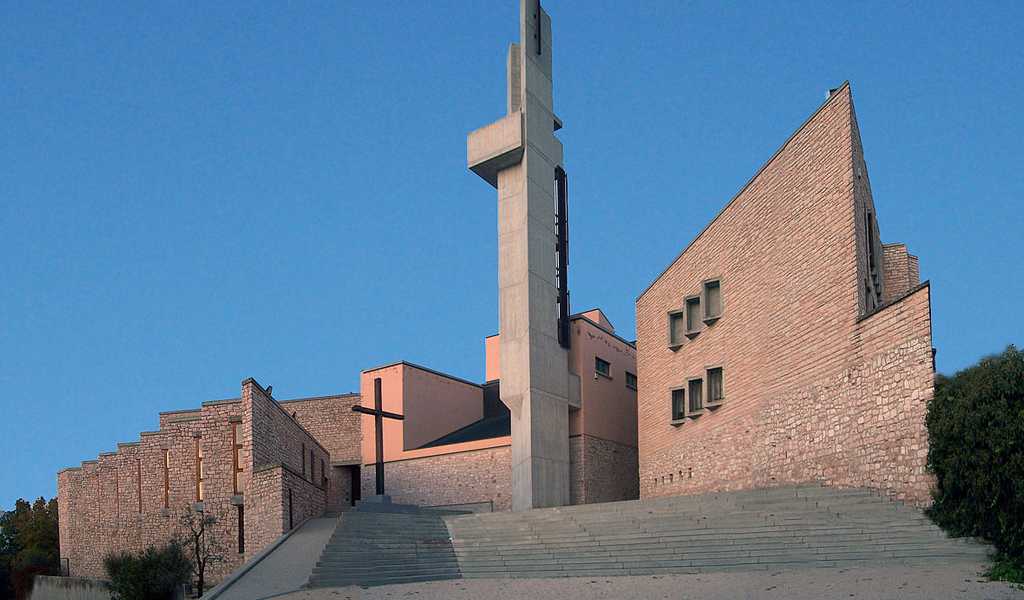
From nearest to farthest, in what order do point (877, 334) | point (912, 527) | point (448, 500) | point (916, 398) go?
1. point (912, 527)
2. point (916, 398)
3. point (877, 334)
4. point (448, 500)

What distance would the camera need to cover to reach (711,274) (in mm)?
24016

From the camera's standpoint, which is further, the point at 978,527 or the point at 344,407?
the point at 344,407

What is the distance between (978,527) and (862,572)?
6.15 ft

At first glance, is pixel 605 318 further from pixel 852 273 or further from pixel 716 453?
pixel 852 273

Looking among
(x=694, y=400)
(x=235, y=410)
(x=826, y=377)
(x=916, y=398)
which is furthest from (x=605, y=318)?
(x=916, y=398)

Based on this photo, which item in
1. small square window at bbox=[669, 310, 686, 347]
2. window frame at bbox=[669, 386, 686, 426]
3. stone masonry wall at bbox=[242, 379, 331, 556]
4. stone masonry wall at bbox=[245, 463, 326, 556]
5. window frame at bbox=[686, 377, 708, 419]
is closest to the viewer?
stone masonry wall at bbox=[245, 463, 326, 556]

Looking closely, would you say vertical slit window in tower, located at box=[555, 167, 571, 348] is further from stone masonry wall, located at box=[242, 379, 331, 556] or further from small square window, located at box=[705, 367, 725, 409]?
stone masonry wall, located at box=[242, 379, 331, 556]

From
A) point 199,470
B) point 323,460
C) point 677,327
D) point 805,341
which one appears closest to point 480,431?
point 323,460

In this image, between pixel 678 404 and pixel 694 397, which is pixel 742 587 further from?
pixel 678 404

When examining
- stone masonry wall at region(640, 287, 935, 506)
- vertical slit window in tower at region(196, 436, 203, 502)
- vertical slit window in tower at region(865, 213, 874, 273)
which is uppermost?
vertical slit window in tower at region(865, 213, 874, 273)

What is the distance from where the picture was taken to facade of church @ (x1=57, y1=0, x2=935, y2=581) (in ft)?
56.9

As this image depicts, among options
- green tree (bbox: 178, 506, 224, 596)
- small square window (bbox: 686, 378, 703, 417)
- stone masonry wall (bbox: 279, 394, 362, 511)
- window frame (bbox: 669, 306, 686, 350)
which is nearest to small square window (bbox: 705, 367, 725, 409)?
small square window (bbox: 686, 378, 703, 417)

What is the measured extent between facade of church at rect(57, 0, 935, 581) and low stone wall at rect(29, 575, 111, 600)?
1279mm

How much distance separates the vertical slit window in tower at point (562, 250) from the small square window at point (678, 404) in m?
4.53
